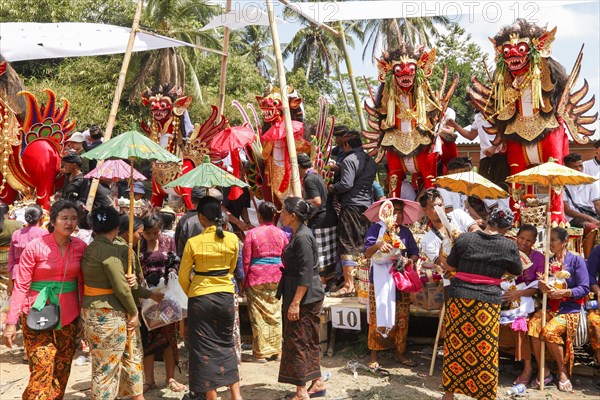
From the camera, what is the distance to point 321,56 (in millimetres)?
30891

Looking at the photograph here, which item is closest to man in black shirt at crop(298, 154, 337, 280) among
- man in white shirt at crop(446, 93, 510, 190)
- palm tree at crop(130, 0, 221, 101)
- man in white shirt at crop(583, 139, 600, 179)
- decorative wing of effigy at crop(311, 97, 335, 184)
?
decorative wing of effigy at crop(311, 97, 335, 184)

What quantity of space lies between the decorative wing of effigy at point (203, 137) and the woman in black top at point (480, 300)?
4494 millimetres

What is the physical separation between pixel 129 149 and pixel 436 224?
8.89 feet

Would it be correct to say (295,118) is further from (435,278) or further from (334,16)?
(435,278)

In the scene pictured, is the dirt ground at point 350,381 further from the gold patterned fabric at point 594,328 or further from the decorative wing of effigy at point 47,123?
the decorative wing of effigy at point 47,123

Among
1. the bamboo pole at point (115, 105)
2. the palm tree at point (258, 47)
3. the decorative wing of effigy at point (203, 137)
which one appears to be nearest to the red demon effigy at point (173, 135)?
the decorative wing of effigy at point (203, 137)

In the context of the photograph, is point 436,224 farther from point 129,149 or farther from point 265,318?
point 129,149

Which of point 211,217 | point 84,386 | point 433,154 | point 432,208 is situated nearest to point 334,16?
point 433,154

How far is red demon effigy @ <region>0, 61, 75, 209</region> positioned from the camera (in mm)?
7828

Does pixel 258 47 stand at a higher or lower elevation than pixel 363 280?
higher

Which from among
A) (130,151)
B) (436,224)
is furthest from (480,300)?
(130,151)

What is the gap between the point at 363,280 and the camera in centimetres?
650

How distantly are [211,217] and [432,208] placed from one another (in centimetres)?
198

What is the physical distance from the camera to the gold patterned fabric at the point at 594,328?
5605 mm
